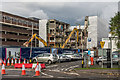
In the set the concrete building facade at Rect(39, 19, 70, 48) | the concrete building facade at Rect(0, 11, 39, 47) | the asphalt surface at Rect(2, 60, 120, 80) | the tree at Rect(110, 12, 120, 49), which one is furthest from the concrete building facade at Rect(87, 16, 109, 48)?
the asphalt surface at Rect(2, 60, 120, 80)

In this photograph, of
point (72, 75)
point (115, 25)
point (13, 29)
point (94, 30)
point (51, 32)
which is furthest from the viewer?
point (94, 30)

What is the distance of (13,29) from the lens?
192 feet

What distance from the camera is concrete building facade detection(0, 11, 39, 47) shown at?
5459 cm

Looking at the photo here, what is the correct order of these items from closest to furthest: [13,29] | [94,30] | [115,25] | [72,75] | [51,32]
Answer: [72,75] < [115,25] < [13,29] < [51,32] < [94,30]

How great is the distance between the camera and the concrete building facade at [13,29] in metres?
54.6

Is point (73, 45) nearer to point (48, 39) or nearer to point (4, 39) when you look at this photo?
point (48, 39)

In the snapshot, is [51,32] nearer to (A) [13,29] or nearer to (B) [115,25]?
(A) [13,29]

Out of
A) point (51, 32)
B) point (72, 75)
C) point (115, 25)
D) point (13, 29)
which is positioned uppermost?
point (13, 29)

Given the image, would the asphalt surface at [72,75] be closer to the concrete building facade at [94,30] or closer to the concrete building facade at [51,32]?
the concrete building facade at [51,32]

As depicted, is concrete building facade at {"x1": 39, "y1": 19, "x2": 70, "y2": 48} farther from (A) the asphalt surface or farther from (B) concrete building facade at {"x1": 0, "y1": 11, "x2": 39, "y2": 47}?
(A) the asphalt surface

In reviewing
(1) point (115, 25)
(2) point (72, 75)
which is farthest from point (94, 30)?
(2) point (72, 75)

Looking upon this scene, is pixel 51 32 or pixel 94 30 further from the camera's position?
pixel 94 30

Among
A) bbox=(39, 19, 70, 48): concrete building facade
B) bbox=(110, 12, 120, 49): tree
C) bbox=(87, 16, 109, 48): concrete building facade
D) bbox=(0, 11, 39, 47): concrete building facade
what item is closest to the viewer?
bbox=(110, 12, 120, 49): tree

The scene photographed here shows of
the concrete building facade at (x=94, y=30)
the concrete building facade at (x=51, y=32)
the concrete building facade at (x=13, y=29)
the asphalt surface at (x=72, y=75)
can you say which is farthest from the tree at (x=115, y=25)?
the concrete building facade at (x=94, y=30)
